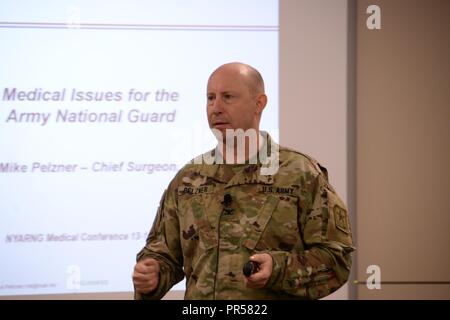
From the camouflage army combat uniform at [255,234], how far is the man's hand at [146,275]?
0.04 metres

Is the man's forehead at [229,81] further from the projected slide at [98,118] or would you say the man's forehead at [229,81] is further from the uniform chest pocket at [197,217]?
the projected slide at [98,118]

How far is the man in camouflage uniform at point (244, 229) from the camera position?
7.70 ft

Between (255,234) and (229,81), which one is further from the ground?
(229,81)

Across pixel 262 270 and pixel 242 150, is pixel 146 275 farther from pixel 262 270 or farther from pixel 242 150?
pixel 242 150

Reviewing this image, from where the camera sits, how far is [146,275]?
2311 mm

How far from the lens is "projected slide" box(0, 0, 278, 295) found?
3.09 m

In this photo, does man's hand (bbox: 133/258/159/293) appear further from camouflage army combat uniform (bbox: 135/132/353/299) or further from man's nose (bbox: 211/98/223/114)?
man's nose (bbox: 211/98/223/114)

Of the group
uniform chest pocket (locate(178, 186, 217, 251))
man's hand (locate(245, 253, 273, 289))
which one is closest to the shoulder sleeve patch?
man's hand (locate(245, 253, 273, 289))

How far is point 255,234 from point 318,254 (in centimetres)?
26

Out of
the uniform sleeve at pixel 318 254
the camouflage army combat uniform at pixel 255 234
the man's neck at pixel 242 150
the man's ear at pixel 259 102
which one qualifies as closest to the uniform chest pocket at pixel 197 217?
the camouflage army combat uniform at pixel 255 234

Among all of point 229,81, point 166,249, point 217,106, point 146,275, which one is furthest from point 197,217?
point 229,81

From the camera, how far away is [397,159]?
342 cm

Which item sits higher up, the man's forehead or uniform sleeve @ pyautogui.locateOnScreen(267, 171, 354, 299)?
the man's forehead

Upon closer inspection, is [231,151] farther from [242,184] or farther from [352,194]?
[352,194]
